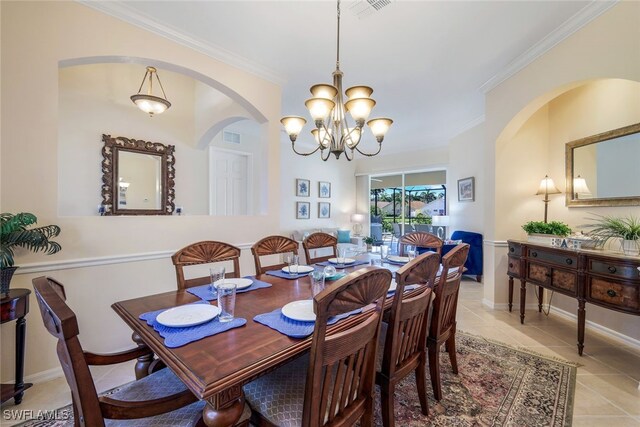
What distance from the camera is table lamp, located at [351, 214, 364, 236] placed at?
24.1ft

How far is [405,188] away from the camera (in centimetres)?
698

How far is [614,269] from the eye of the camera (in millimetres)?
2104

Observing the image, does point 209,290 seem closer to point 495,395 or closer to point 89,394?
point 89,394

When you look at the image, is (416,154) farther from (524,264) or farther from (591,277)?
(591,277)

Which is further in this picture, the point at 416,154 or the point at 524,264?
the point at 416,154

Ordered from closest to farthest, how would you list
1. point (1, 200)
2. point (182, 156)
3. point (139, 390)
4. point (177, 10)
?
1. point (139, 390)
2. point (1, 200)
3. point (177, 10)
4. point (182, 156)

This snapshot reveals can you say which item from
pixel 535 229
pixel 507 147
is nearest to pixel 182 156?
pixel 507 147

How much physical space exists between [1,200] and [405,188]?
6.69 metres

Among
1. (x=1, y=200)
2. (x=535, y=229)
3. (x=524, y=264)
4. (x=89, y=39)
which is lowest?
(x=524, y=264)

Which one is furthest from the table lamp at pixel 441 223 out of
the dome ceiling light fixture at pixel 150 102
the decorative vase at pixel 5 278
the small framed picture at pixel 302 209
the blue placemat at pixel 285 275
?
the decorative vase at pixel 5 278

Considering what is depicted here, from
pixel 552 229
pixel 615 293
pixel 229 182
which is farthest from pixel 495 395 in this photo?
pixel 229 182

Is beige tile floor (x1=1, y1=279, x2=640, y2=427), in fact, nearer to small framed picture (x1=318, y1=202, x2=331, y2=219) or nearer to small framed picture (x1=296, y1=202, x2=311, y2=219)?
small framed picture (x1=296, y1=202, x2=311, y2=219)

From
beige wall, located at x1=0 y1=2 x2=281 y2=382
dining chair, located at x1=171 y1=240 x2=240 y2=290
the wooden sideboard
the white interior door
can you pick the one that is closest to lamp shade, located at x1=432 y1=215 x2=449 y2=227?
the wooden sideboard

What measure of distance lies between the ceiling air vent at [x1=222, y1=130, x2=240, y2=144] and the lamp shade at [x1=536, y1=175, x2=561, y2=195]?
4.62 m
